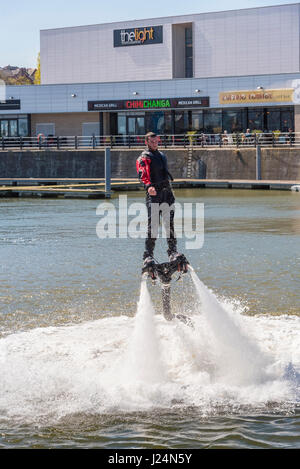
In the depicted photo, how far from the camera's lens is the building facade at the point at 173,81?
5819cm

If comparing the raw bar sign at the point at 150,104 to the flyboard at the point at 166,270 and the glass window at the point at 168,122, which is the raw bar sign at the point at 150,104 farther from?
the flyboard at the point at 166,270

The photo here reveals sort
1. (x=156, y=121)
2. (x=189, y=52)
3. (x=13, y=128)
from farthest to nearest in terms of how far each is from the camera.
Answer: (x=13, y=128), (x=189, y=52), (x=156, y=121)

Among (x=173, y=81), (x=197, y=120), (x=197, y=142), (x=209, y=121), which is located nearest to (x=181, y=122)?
(x=197, y=120)

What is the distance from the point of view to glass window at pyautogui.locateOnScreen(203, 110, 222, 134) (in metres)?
59.9

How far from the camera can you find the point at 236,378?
25.2ft

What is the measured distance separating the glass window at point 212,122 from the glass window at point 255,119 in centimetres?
247

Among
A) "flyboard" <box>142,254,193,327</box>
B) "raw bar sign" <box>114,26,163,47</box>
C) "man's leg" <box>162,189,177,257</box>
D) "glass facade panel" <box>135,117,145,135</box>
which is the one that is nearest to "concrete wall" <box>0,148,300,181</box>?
"glass facade panel" <box>135,117,145,135</box>

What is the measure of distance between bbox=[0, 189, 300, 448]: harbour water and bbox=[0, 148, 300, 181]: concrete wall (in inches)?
1180

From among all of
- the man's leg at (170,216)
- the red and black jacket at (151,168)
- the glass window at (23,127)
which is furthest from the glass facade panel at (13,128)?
the red and black jacket at (151,168)

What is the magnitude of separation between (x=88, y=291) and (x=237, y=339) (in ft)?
15.1

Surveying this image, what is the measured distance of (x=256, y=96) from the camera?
188 feet

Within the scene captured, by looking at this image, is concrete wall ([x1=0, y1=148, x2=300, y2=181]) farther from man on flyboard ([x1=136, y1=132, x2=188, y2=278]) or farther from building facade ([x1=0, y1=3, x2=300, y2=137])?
man on flyboard ([x1=136, y1=132, x2=188, y2=278])

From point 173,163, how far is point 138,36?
2163 centimetres

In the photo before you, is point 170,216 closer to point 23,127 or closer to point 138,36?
point 23,127
